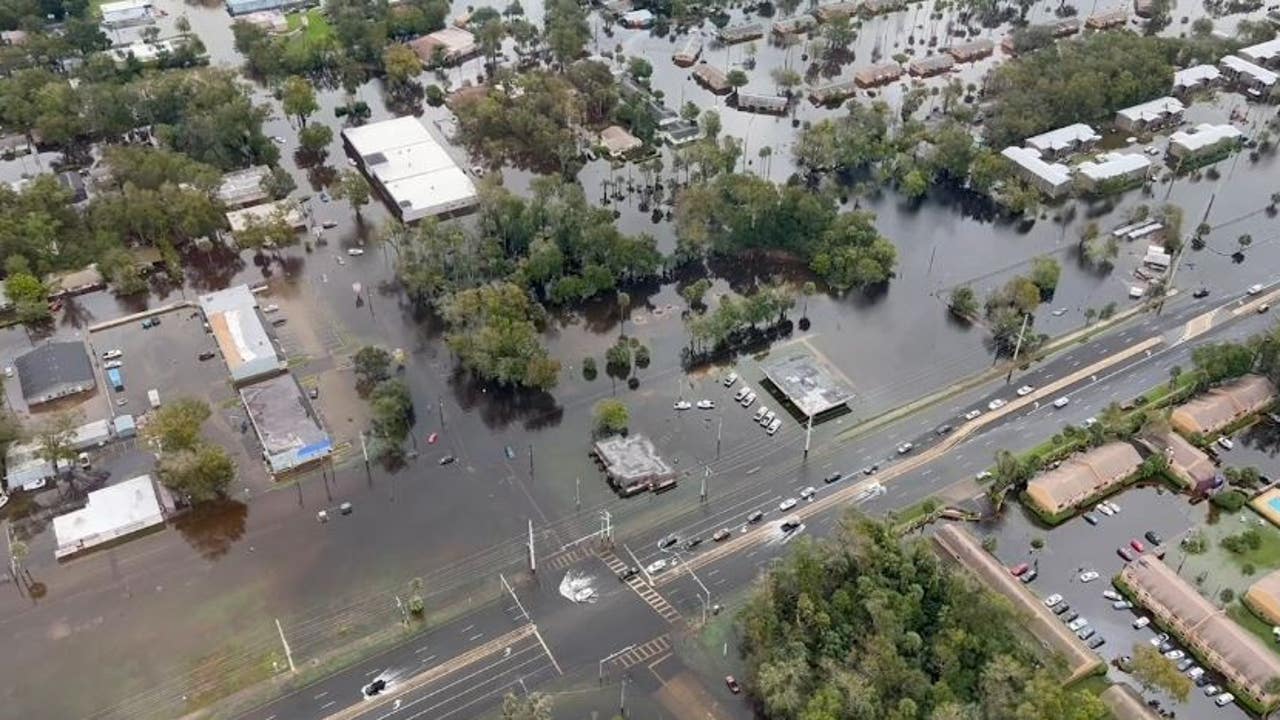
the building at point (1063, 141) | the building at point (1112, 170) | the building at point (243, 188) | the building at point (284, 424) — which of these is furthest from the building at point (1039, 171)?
the building at point (243, 188)

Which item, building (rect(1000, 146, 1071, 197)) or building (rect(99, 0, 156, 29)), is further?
building (rect(99, 0, 156, 29))

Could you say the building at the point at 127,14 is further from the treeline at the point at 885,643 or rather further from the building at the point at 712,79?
the treeline at the point at 885,643

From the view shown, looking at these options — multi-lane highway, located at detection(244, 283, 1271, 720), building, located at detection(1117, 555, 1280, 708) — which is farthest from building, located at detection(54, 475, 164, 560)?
building, located at detection(1117, 555, 1280, 708)

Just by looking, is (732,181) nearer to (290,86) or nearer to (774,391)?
(774,391)

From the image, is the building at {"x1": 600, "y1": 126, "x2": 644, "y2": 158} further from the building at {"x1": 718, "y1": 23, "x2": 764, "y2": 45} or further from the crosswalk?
the crosswalk

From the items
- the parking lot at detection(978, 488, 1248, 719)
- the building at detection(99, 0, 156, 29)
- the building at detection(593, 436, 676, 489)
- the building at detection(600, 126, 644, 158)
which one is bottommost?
the parking lot at detection(978, 488, 1248, 719)

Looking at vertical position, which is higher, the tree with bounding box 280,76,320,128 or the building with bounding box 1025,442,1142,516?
the tree with bounding box 280,76,320,128
